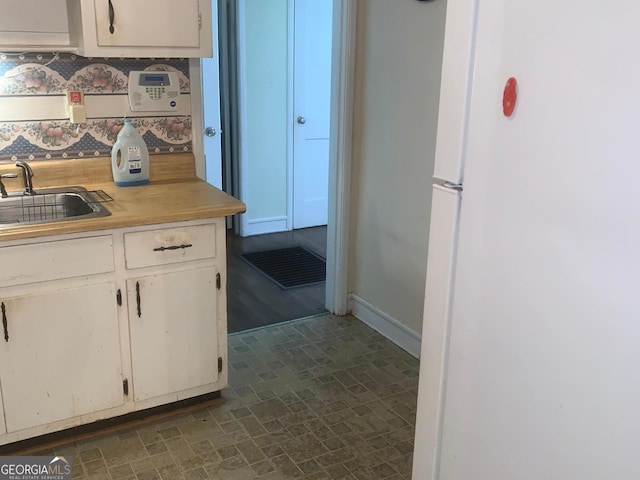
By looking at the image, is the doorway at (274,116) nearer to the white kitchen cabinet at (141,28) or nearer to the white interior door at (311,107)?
the white interior door at (311,107)

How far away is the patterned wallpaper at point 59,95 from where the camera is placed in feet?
7.89

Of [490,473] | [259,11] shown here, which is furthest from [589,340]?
[259,11]

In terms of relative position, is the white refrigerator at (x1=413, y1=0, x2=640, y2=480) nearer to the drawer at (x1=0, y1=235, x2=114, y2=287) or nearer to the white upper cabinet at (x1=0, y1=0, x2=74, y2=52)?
the drawer at (x1=0, y1=235, x2=114, y2=287)

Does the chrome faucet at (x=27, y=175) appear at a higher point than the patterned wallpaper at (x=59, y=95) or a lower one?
lower

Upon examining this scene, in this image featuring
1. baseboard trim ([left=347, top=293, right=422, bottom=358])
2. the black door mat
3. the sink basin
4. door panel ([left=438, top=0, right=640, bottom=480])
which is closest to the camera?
door panel ([left=438, top=0, right=640, bottom=480])

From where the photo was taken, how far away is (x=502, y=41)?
112cm

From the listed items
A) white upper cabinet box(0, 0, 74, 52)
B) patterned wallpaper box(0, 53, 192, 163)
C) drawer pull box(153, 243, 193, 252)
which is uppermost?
white upper cabinet box(0, 0, 74, 52)

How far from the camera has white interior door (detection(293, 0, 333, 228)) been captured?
4.69 metres

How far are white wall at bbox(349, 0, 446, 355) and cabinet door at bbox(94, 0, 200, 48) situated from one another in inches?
38.6

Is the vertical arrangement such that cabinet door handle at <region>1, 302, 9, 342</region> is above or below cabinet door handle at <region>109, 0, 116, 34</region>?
below

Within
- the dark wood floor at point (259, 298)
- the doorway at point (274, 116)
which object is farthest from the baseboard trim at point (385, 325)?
the doorway at point (274, 116)

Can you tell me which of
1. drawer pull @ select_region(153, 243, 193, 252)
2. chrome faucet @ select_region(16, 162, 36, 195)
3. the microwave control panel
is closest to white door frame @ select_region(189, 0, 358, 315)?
the microwave control panel

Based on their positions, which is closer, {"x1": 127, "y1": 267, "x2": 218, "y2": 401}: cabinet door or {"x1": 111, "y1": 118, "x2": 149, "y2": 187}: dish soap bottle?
{"x1": 127, "y1": 267, "x2": 218, "y2": 401}: cabinet door

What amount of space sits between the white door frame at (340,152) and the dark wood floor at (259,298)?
20 centimetres
